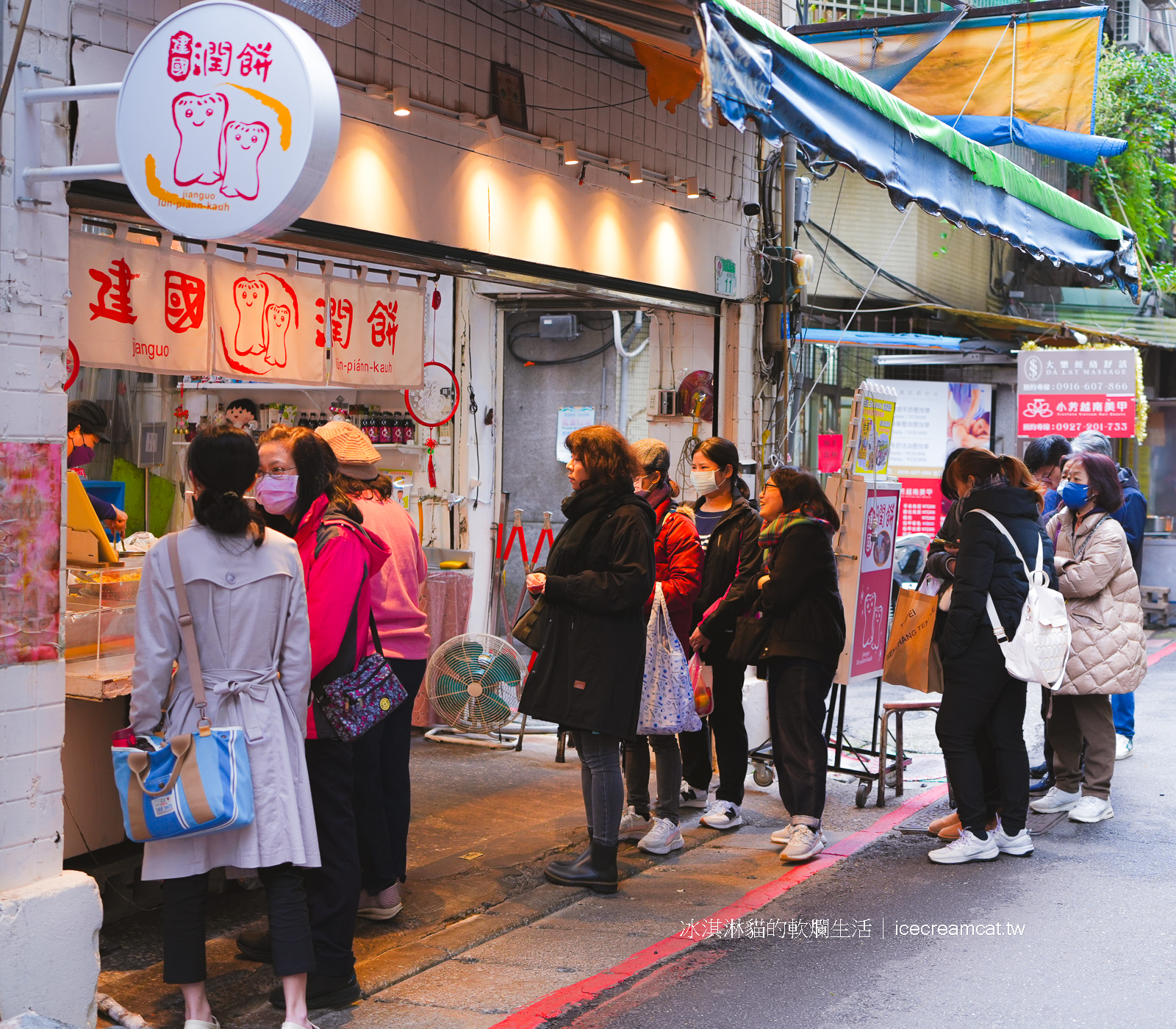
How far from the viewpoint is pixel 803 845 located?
6410 millimetres

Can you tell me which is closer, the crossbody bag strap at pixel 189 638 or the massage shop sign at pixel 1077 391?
the crossbody bag strap at pixel 189 638

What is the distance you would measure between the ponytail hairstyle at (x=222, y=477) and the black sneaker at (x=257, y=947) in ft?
6.06

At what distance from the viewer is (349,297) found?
23.6 feet

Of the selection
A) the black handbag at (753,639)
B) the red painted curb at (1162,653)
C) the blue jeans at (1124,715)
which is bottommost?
the red painted curb at (1162,653)

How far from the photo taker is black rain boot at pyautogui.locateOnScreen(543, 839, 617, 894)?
5930mm

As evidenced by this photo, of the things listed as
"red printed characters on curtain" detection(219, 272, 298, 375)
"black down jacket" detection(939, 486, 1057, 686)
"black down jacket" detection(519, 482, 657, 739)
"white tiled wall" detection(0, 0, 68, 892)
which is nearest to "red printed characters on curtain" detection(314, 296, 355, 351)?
"red printed characters on curtain" detection(219, 272, 298, 375)

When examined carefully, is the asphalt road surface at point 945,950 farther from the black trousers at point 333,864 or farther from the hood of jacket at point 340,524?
the hood of jacket at point 340,524

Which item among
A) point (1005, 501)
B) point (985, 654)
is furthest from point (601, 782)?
point (1005, 501)

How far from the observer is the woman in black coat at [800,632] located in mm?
6246

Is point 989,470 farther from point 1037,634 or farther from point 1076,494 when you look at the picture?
point 1076,494

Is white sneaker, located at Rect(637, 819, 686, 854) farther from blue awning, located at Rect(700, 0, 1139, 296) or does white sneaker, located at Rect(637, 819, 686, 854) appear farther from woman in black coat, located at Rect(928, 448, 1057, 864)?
blue awning, located at Rect(700, 0, 1139, 296)

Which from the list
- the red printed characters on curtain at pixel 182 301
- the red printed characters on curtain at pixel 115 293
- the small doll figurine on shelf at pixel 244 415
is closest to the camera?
the red printed characters on curtain at pixel 115 293

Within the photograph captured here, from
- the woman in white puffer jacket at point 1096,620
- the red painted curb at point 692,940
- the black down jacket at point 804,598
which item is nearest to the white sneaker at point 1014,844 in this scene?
the red painted curb at point 692,940

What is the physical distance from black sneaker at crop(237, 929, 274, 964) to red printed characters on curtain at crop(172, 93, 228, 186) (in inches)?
113
